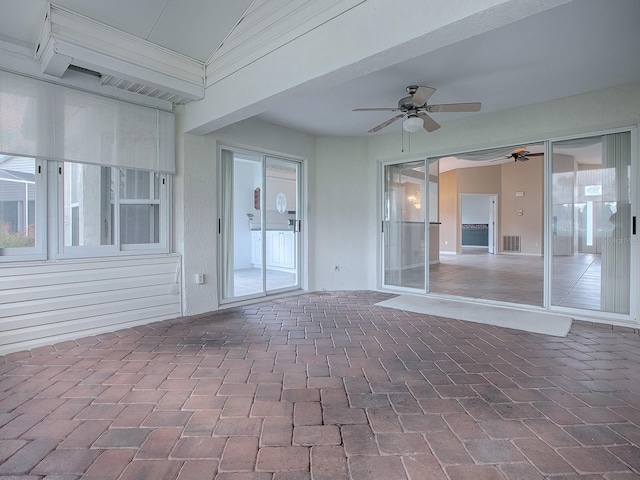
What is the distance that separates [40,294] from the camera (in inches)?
114

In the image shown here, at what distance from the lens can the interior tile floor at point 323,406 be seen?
4.78ft

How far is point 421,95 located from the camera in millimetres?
3107

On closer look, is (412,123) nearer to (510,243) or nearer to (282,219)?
(282,219)

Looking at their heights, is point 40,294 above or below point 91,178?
below

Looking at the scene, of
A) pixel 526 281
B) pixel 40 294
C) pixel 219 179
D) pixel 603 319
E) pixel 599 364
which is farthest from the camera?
pixel 526 281

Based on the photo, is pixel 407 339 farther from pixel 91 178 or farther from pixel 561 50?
pixel 91 178

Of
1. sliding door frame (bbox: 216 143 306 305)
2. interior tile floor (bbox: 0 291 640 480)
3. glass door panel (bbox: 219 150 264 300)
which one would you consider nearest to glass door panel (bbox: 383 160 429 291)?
sliding door frame (bbox: 216 143 306 305)

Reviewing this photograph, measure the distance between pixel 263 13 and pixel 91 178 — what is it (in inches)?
88.5

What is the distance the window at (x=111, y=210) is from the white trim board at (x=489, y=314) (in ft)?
9.64

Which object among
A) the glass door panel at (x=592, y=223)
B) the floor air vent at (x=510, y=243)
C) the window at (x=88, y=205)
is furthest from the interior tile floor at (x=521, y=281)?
the window at (x=88, y=205)

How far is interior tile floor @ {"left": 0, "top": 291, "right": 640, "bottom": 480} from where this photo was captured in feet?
4.78

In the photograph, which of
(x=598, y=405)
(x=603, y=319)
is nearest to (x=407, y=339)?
(x=598, y=405)

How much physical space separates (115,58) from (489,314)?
455cm

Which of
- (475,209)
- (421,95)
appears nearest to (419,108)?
(421,95)
